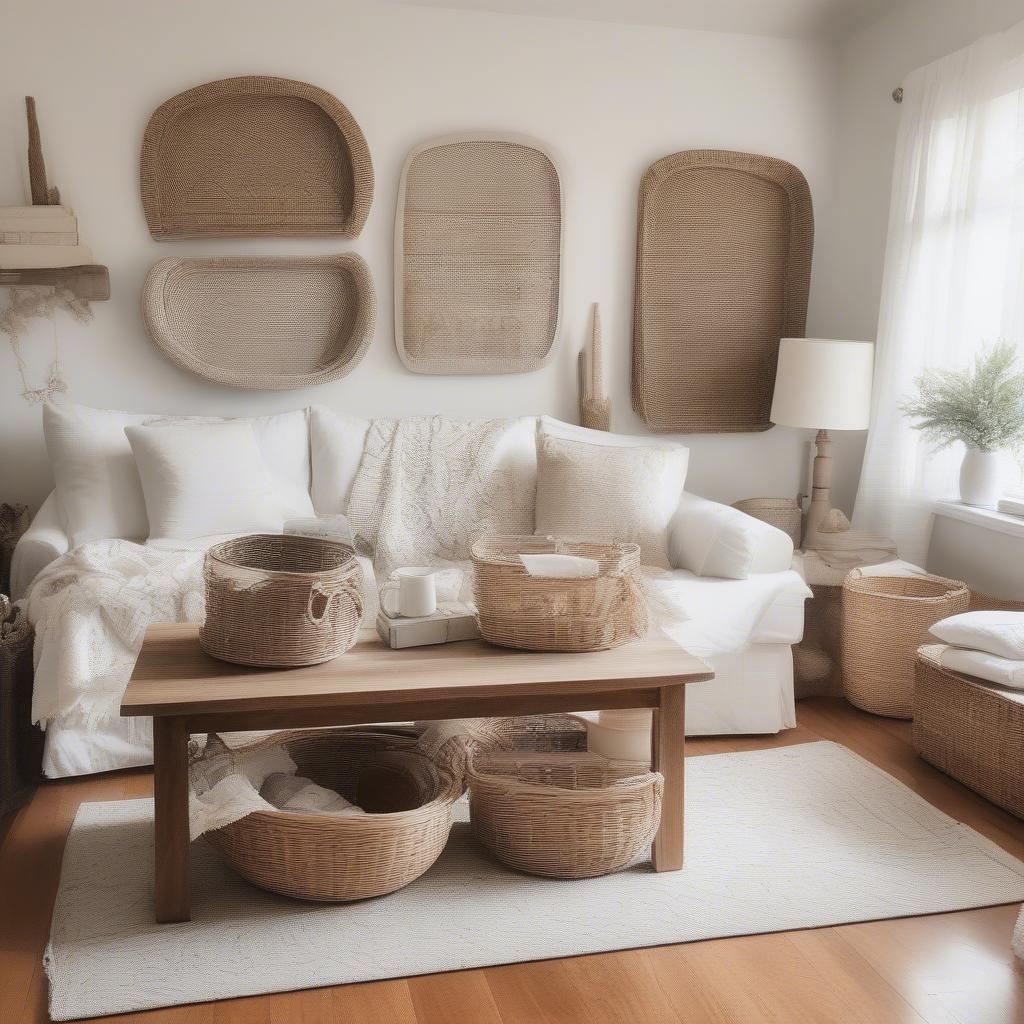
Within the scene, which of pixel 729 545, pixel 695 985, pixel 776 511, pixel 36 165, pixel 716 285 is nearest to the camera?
pixel 695 985

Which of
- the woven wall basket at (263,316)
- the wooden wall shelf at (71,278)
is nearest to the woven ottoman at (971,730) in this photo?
the woven wall basket at (263,316)

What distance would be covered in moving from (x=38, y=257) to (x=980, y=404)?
123 inches

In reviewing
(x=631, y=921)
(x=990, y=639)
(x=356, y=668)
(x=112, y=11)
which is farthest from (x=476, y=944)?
(x=112, y=11)

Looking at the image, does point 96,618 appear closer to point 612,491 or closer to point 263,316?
point 263,316

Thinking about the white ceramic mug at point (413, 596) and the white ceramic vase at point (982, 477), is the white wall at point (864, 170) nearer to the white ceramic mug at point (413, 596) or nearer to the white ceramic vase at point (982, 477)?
the white ceramic vase at point (982, 477)

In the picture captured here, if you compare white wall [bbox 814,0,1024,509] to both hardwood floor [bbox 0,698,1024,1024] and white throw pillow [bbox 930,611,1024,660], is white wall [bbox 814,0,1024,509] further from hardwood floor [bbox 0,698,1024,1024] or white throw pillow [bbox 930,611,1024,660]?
hardwood floor [bbox 0,698,1024,1024]

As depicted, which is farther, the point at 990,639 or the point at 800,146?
the point at 800,146

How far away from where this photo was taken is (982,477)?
11.3 feet

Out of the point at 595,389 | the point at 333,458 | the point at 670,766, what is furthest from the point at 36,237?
the point at 670,766

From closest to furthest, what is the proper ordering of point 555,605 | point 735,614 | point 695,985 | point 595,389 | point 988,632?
point 695,985, point 555,605, point 988,632, point 735,614, point 595,389

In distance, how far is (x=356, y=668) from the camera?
2.18 m

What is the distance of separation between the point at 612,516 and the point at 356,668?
56.2 inches

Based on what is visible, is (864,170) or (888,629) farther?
(864,170)

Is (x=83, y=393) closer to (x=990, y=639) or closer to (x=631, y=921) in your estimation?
(x=631, y=921)
